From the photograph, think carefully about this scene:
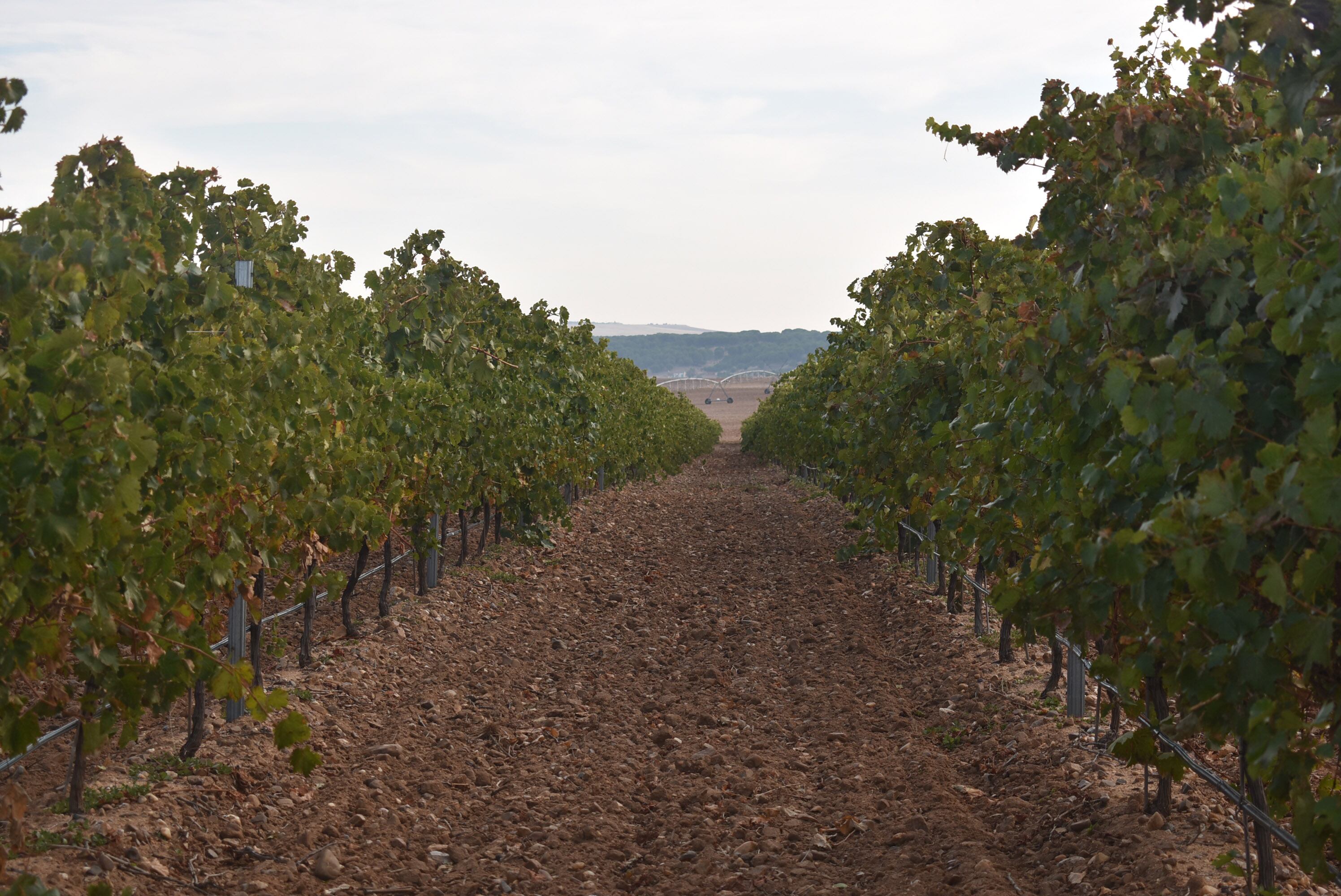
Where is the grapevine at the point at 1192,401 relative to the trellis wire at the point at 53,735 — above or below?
above

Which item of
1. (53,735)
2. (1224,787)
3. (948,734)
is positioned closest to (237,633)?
(53,735)

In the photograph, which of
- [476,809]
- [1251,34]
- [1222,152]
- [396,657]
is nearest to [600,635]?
[396,657]

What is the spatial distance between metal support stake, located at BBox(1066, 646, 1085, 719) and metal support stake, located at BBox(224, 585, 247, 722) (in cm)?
489

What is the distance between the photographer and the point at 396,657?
811 cm

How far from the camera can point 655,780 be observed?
19.0 ft

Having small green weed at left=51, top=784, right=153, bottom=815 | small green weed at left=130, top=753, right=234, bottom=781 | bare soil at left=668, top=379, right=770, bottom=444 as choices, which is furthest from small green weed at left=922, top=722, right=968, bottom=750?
bare soil at left=668, top=379, right=770, bottom=444

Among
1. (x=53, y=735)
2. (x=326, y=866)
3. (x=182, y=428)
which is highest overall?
(x=182, y=428)

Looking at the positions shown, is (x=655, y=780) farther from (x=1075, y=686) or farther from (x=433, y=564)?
(x=433, y=564)

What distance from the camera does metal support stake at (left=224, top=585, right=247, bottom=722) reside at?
625 cm

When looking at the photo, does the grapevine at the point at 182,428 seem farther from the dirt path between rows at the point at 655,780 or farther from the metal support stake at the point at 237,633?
the dirt path between rows at the point at 655,780

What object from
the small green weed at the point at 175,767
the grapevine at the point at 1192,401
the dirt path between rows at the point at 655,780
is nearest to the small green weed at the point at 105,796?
the dirt path between rows at the point at 655,780

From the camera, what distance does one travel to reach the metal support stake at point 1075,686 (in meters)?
6.14

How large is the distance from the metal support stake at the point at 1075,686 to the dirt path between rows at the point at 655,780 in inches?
5.0

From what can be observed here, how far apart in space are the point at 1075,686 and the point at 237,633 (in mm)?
5055
